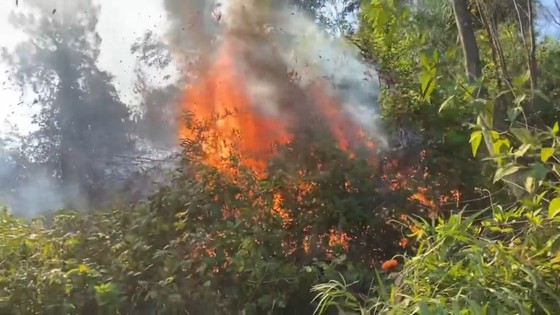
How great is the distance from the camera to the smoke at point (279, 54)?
5074 millimetres

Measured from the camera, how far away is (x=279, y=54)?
5574 millimetres

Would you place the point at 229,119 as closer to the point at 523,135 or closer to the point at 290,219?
the point at 290,219

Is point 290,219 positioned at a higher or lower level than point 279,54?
lower

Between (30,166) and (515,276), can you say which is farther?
(30,166)

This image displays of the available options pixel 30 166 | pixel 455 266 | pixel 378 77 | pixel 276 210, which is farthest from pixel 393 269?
pixel 30 166

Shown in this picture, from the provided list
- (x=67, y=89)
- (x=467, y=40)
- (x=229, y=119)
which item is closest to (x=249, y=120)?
(x=229, y=119)

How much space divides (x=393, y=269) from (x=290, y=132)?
1623 millimetres

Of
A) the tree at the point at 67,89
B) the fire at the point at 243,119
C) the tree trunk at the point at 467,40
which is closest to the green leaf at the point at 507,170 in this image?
the tree trunk at the point at 467,40

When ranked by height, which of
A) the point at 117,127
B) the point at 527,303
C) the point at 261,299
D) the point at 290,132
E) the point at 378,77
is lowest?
the point at 527,303

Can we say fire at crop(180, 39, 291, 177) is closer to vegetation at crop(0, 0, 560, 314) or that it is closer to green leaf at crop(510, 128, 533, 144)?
vegetation at crop(0, 0, 560, 314)

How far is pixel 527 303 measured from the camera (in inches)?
64.6

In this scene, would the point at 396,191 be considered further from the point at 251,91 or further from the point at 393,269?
the point at 251,91

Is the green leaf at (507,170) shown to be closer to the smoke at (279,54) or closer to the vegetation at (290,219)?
the vegetation at (290,219)

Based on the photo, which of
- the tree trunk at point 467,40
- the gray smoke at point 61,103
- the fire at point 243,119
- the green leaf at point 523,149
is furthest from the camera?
the gray smoke at point 61,103
